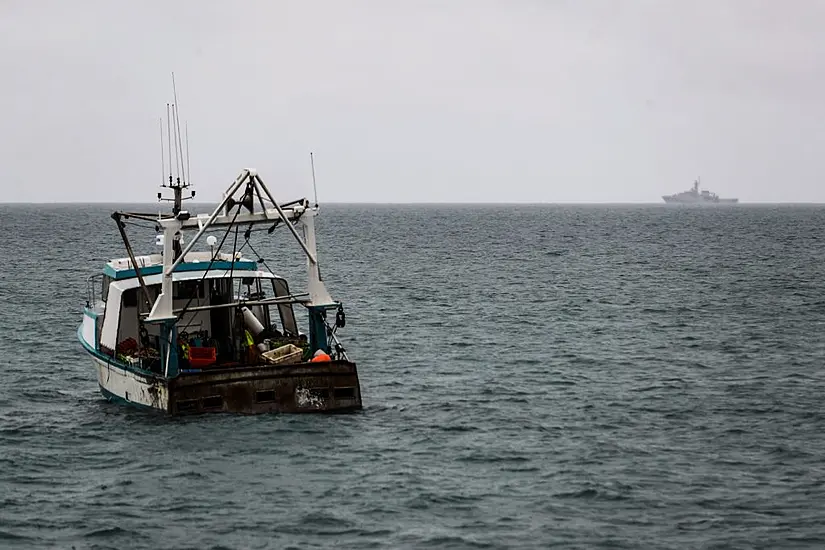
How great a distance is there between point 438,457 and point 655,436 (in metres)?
5.78

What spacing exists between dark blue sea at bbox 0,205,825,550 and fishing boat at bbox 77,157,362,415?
0.70 metres

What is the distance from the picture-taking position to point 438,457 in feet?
90.3

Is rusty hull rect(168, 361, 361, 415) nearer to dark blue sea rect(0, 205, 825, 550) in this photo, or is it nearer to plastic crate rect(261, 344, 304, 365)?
dark blue sea rect(0, 205, 825, 550)

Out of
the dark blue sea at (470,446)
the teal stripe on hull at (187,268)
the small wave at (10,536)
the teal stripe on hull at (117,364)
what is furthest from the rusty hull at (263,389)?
the small wave at (10,536)

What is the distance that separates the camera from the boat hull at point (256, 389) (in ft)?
97.5

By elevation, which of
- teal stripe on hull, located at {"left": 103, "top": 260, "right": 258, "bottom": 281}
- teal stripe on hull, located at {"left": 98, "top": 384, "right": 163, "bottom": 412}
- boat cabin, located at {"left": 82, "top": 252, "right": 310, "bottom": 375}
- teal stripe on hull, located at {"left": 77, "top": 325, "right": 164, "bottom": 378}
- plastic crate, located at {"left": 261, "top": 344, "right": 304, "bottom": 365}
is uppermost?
teal stripe on hull, located at {"left": 103, "top": 260, "right": 258, "bottom": 281}

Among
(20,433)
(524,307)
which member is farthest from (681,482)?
(524,307)

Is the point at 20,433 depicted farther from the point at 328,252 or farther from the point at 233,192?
the point at 328,252

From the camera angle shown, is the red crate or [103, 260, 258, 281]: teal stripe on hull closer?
the red crate

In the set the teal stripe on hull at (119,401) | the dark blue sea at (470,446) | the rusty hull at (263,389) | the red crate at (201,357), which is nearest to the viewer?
the dark blue sea at (470,446)

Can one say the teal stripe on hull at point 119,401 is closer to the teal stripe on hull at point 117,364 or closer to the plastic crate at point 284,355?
the teal stripe on hull at point 117,364

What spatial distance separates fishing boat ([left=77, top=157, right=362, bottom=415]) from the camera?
30.0 metres

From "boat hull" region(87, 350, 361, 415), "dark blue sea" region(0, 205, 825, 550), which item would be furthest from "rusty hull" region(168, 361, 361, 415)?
"dark blue sea" region(0, 205, 825, 550)

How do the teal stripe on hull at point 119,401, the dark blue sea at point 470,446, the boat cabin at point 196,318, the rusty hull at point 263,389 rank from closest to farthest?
the dark blue sea at point 470,446, the rusty hull at point 263,389, the teal stripe on hull at point 119,401, the boat cabin at point 196,318
